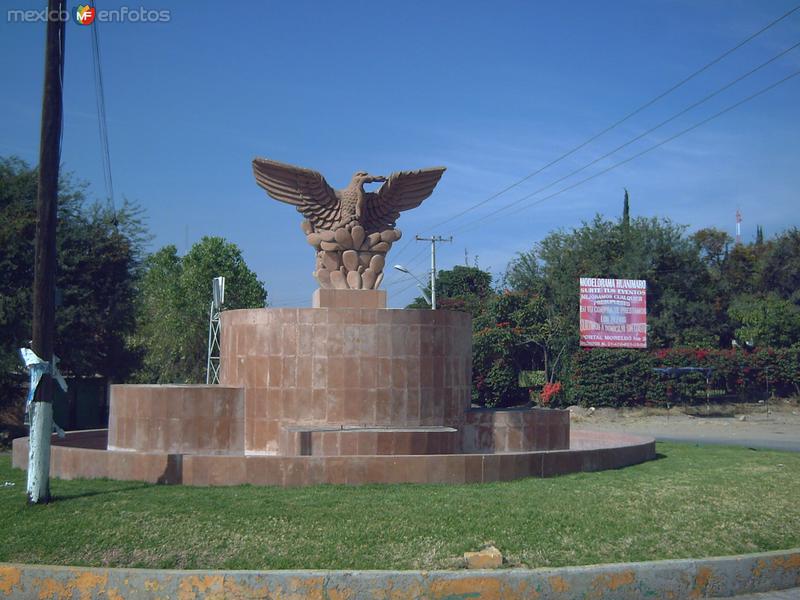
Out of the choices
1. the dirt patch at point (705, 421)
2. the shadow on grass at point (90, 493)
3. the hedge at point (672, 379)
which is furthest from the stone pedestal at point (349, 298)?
the hedge at point (672, 379)

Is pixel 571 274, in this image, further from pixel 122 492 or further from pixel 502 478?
pixel 122 492

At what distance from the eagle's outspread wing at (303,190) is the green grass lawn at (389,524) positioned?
6.94 m

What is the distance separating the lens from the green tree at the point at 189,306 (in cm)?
4325

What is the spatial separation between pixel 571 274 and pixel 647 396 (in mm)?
12709

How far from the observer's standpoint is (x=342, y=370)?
14.7 metres

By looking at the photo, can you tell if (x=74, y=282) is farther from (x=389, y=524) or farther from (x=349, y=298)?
(x=389, y=524)

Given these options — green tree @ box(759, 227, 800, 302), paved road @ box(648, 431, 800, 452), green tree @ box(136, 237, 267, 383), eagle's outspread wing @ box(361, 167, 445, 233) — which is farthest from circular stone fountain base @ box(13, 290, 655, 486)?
green tree @ box(759, 227, 800, 302)

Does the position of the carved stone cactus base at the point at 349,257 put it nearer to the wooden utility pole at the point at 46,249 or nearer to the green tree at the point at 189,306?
the wooden utility pole at the point at 46,249

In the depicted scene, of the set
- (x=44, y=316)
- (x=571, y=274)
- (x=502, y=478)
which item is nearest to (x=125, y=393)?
(x=44, y=316)

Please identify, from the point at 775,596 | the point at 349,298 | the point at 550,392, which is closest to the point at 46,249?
the point at 349,298

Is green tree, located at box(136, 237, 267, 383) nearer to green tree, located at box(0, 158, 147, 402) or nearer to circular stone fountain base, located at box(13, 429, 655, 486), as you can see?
green tree, located at box(0, 158, 147, 402)

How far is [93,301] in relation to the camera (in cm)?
2619

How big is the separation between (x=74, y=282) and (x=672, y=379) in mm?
24982

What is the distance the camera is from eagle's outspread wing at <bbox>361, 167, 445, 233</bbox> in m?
16.8
